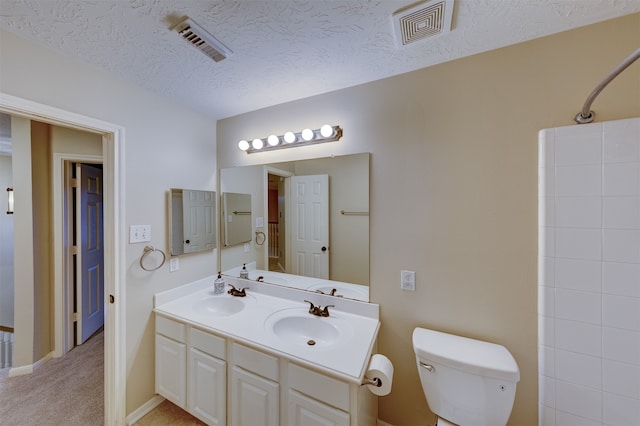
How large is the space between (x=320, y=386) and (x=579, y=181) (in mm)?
1556

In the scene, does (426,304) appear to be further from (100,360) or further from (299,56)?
(100,360)

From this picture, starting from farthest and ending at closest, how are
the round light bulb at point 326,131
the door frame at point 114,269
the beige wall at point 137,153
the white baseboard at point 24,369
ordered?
the white baseboard at point 24,369 < the round light bulb at point 326,131 < the door frame at point 114,269 < the beige wall at point 137,153

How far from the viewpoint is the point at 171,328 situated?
159 centimetres

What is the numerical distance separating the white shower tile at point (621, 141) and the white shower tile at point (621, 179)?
3cm

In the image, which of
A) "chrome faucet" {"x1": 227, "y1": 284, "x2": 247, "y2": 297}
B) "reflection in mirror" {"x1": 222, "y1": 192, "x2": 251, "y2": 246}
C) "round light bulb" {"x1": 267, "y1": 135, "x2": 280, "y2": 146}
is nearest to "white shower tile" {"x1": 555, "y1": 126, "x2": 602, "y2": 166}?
"round light bulb" {"x1": 267, "y1": 135, "x2": 280, "y2": 146}

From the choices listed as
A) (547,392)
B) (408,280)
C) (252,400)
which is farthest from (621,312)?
(252,400)

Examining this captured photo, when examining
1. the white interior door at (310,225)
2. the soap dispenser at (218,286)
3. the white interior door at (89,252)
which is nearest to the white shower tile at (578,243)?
the white interior door at (310,225)

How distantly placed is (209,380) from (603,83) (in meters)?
2.46

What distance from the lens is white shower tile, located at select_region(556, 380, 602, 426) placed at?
1.01 metres

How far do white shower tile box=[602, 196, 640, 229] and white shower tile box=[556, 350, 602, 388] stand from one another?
2.01 feet

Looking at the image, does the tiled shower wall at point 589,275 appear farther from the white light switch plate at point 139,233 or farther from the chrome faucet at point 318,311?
the white light switch plate at point 139,233

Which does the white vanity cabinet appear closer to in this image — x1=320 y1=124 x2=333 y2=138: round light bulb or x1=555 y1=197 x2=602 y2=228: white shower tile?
→ x1=320 y1=124 x2=333 y2=138: round light bulb

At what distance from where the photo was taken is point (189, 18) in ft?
3.30

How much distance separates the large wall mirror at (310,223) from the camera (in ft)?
5.15
